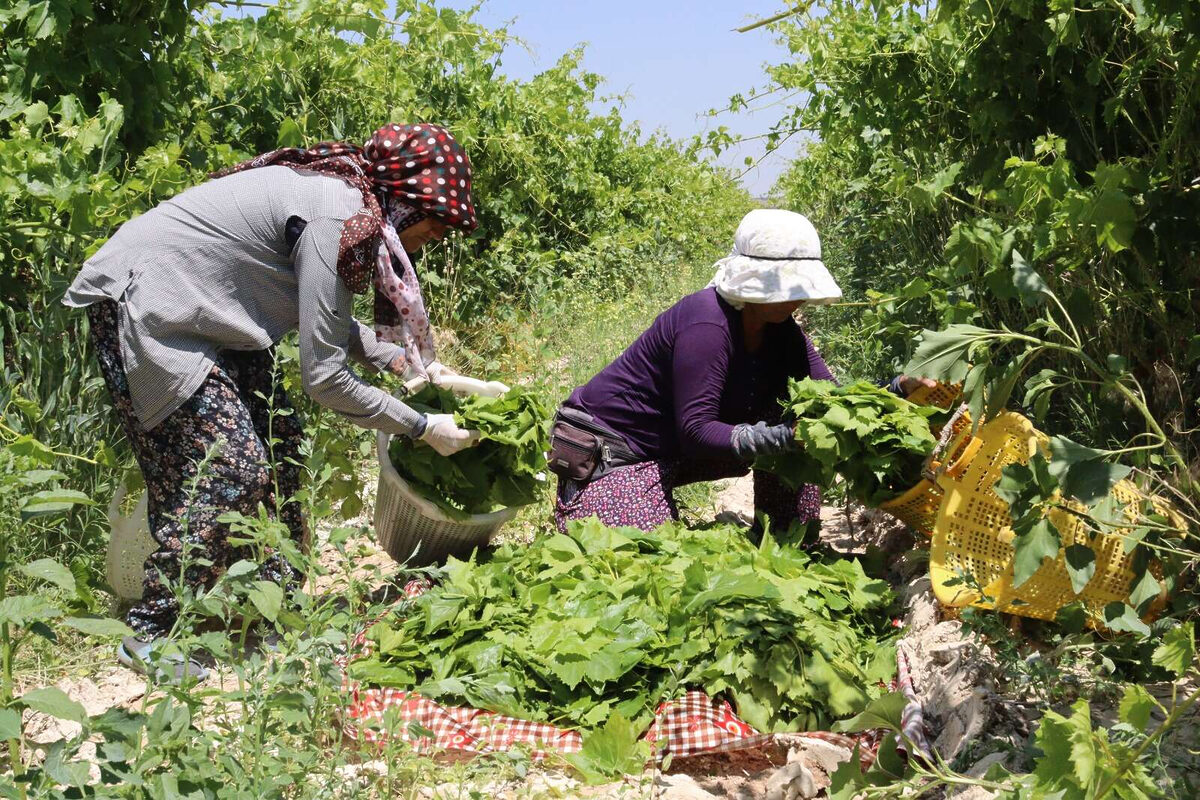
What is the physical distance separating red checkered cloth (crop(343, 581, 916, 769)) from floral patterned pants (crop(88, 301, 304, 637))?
557 mm

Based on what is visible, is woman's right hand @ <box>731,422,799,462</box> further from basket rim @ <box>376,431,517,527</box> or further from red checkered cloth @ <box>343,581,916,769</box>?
red checkered cloth @ <box>343,581,916,769</box>

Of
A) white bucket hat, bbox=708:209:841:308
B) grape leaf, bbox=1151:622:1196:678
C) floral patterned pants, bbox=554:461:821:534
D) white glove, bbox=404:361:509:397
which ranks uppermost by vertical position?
white bucket hat, bbox=708:209:841:308

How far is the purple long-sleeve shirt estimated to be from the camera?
3707 millimetres

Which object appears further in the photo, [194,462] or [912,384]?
[912,384]

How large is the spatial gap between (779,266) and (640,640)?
51.2 inches

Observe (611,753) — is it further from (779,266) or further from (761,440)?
(779,266)

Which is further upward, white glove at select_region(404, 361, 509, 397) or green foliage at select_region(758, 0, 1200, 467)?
green foliage at select_region(758, 0, 1200, 467)

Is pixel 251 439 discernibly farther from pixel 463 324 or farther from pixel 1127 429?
pixel 463 324

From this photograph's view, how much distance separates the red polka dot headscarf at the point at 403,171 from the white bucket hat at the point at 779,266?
912 millimetres

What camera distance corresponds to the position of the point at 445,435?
3400 mm

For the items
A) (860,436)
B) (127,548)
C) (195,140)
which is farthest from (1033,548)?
(195,140)

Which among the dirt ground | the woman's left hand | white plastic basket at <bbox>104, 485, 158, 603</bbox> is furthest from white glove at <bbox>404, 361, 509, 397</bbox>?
the woman's left hand

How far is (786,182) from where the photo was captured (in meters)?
12.9

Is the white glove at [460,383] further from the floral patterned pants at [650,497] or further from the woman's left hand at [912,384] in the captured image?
the woman's left hand at [912,384]
